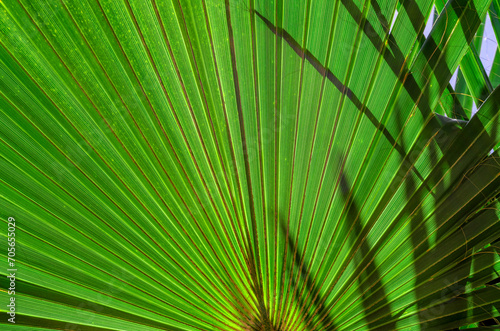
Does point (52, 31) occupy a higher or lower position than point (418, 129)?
higher

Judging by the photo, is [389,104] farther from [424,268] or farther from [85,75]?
[85,75]

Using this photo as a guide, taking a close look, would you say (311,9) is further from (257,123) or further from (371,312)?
(371,312)

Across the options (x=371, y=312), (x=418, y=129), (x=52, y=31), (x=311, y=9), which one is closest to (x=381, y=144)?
(x=418, y=129)

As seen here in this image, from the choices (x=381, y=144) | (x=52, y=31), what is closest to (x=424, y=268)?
(x=381, y=144)

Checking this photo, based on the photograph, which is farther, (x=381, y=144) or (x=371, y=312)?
(x=371, y=312)

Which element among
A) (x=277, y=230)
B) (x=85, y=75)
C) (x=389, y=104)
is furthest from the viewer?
(x=277, y=230)

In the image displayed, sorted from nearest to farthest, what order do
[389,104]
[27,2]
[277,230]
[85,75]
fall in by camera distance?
[27,2], [85,75], [389,104], [277,230]

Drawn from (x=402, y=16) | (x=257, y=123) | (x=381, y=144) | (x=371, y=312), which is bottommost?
(x=371, y=312)
